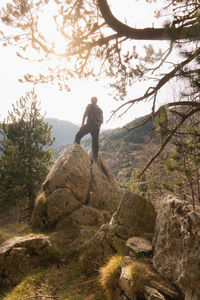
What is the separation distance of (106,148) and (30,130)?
231 ft

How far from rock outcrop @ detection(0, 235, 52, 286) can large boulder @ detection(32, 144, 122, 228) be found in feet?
4.58

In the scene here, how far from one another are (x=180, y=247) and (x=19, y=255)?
495 cm

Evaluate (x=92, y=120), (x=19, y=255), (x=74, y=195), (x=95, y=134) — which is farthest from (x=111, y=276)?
(x=92, y=120)

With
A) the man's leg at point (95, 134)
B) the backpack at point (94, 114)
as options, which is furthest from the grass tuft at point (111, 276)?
the backpack at point (94, 114)

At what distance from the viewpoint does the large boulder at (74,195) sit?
7434 mm

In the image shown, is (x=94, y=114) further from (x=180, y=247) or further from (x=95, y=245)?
(x=180, y=247)

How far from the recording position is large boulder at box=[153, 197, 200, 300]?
2.68 m

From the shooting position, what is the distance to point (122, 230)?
5086 millimetres

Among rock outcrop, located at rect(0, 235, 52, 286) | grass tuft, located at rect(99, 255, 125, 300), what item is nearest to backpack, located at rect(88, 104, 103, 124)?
rock outcrop, located at rect(0, 235, 52, 286)

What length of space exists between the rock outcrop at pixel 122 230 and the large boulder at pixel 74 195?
244 centimetres

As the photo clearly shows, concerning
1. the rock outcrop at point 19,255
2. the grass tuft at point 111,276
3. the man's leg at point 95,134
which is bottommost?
the rock outcrop at point 19,255

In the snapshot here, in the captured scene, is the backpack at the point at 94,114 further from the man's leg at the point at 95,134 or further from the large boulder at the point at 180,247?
the large boulder at the point at 180,247

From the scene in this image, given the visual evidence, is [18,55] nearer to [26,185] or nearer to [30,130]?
[30,130]

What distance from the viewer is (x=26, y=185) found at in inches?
521
